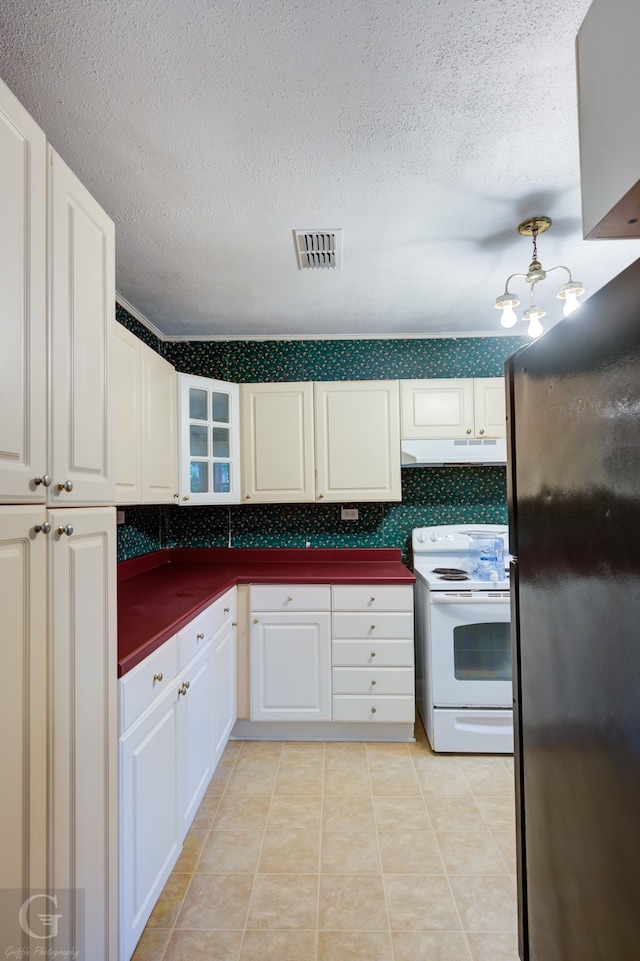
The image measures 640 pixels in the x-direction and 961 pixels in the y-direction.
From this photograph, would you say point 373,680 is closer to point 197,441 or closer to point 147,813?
point 147,813

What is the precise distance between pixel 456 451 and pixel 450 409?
0.93 ft

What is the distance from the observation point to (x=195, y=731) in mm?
1865

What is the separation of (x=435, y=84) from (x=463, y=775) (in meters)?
2.68

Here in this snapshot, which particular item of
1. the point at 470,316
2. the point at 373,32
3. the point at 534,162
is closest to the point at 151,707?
the point at 373,32

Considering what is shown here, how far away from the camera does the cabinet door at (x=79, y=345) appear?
958mm

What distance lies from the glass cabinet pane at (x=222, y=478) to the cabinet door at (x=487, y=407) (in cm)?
154

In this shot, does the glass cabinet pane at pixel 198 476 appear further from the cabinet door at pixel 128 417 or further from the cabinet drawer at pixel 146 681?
the cabinet drawer at pixel 146 681

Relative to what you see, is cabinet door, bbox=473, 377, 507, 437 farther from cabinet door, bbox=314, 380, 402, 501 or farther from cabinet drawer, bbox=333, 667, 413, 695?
cabinet drawer, bbox=333, 667, 413, 695

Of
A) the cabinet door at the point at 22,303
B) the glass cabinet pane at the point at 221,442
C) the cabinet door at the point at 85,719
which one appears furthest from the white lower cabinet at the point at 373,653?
the cabinet door at the point at 22,303

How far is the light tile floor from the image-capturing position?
1409mm

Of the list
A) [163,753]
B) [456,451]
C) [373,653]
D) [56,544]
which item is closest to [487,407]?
[456,451]

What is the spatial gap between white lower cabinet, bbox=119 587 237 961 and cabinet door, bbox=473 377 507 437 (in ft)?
6.11

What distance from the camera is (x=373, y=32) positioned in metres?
1.09

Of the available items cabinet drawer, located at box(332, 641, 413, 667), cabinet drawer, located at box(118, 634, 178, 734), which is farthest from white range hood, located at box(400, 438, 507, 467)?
cabinet drawer, located at box(118, 634, 178, 734)
